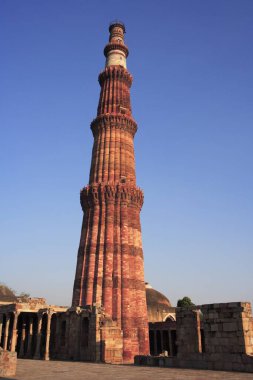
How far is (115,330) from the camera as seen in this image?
2230 centimetres

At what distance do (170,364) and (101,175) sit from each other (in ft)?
71.2

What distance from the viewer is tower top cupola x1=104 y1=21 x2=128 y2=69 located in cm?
4063

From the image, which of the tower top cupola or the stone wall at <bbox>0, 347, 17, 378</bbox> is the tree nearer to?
the tower top cupola

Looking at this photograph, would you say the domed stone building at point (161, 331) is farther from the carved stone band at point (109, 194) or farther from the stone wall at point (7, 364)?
the stone wall at point (7, 364)

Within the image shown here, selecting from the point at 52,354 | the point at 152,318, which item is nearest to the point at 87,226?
the point at 52,354

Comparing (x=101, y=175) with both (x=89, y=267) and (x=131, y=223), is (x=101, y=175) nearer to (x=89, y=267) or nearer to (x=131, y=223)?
(x=131, y=223)

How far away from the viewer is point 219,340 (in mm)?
14055

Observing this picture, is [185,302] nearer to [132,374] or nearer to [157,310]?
[157,310]

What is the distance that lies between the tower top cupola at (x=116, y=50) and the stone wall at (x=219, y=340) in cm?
3212

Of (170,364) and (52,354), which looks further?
(52,354)

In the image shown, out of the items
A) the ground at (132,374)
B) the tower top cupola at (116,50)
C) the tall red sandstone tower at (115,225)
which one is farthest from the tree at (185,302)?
the ground at (132,374)

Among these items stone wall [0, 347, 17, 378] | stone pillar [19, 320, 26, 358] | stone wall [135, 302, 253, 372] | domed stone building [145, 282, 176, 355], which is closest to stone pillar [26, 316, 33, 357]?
stone pillar [19, 320, 26, 358]

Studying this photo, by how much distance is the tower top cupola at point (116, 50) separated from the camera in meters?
40.6

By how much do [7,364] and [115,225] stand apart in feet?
68.7
